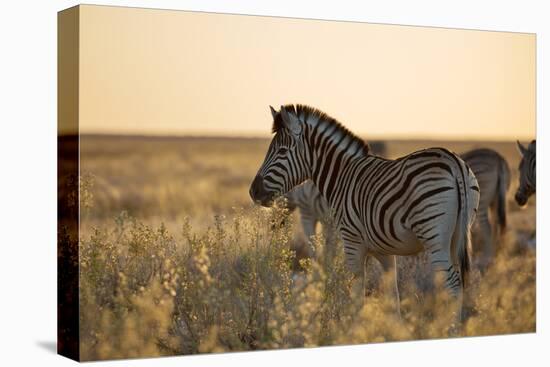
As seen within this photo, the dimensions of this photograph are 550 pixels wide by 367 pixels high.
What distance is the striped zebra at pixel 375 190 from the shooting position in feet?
36.4

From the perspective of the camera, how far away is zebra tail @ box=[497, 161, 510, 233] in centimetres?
1238

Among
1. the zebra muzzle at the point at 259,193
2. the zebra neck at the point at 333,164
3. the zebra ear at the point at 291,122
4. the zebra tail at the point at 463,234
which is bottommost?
the zebra tail at the point at 463,234

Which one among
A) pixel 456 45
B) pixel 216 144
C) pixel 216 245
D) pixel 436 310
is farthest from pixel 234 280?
pixel 456 45

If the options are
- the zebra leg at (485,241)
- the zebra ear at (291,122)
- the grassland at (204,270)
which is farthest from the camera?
the zebra leg at (485,241)

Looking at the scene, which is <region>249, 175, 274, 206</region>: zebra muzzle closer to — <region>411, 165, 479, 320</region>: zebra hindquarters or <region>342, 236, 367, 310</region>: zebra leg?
<region>342, 236, 367, 310</region>: zebra leg

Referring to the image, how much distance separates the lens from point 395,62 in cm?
1173

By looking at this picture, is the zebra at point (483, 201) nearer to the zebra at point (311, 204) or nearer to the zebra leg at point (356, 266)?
the zebra at point (311, 204)

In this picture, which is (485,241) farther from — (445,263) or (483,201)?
(445,263)

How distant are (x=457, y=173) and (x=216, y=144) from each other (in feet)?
7.09

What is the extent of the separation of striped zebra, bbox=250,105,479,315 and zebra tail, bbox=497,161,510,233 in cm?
106

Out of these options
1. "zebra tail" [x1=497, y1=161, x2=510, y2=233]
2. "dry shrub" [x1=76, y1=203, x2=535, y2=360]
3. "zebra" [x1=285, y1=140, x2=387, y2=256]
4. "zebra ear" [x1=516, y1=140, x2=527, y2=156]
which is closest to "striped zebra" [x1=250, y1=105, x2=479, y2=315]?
"zebra" [x1=285, y1=140, x2=387, y2=256]

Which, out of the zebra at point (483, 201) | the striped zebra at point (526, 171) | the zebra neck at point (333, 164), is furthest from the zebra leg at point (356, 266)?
the striped zebra at point (526, 171)

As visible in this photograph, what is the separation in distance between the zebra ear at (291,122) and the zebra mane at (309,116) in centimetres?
3

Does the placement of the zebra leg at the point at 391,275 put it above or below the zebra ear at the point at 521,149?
below
